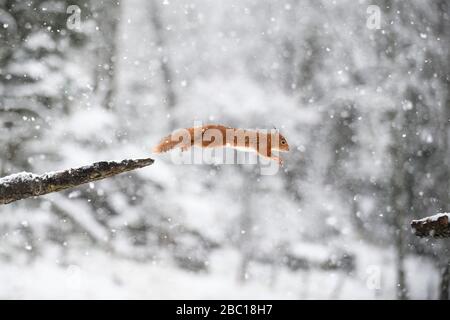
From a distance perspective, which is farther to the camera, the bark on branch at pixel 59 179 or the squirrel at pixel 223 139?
the squirrel at pixel 223 139

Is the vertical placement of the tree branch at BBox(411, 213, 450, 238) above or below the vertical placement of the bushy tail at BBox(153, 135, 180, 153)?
below

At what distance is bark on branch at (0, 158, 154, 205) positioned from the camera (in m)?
1.18

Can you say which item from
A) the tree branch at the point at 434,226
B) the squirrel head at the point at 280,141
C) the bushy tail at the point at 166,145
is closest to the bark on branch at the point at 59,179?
the bushy tail at the point at 166,145

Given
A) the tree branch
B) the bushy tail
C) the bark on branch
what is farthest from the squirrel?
the tree branch

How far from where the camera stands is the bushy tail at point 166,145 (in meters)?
1.42

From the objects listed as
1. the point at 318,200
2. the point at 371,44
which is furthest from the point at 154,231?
the point at 371,44

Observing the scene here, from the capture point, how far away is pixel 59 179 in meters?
1.21

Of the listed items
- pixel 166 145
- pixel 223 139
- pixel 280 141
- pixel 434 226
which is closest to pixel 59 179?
pixel 166 145

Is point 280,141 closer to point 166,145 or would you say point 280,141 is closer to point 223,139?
point 223,139

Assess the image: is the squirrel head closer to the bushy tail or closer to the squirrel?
the squirrel

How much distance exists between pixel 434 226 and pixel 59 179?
3.41ft

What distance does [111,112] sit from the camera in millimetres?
8062

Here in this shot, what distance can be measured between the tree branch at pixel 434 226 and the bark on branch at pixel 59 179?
2.60ft

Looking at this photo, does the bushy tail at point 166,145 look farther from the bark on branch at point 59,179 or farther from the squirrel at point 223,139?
the bark on branch at point 59,179
